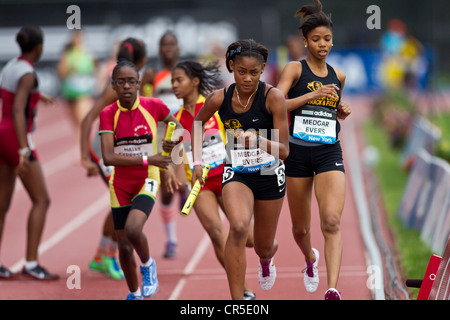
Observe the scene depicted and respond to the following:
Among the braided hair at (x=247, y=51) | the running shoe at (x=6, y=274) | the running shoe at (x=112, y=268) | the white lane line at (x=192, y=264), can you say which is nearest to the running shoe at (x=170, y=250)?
the white lane line at (x=192, y=264)

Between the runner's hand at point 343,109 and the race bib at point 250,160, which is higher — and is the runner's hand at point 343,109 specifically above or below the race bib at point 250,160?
above

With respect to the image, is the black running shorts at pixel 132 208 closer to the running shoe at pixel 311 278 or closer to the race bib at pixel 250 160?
the race bib at pixel 250 160

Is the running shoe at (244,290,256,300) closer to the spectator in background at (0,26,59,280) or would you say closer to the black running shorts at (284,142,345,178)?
the black running shorts at (284,142,345,178)

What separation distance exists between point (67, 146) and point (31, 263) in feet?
42.8

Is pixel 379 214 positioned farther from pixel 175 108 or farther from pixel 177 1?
pixel 177 1

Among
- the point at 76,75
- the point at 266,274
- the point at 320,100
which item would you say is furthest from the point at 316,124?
the point at 76,75

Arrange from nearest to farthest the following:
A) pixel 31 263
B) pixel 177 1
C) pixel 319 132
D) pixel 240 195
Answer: pixel 240 195
pixel 319 132
pixel 31 263
pixel 177 1

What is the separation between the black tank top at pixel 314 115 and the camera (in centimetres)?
689

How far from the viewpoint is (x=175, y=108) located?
8.96 metres

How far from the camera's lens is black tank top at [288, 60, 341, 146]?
689cm

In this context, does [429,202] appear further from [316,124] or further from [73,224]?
[73,224]

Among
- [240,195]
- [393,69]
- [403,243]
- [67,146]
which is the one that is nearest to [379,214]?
[403,243]

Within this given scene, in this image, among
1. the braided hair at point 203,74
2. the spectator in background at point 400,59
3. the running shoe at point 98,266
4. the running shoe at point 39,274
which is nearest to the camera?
the braided hair at point 203,74

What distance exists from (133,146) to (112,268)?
2.16 m
